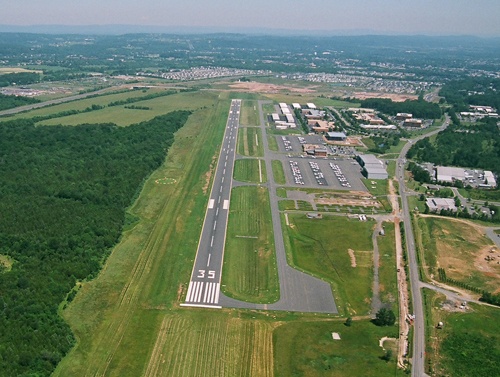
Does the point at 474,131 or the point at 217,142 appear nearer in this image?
the point at 217,142

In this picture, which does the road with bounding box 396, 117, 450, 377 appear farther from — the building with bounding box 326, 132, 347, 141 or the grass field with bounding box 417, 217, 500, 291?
the building with bounding box 326, 132, 347, 141

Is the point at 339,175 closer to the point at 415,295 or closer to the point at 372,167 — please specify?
the point at 372,167

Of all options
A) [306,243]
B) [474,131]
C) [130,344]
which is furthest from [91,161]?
[474,131]

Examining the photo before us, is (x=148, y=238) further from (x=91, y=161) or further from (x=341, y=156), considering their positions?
(x=341, y=156)

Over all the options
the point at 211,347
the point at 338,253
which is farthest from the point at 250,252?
the point at 211,347

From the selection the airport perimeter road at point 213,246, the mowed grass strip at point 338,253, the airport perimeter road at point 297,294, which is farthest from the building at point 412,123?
the airport perimeter road at point 297,294

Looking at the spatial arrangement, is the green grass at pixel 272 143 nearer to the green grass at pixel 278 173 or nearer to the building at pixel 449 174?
the green grass at pixel 278 173
